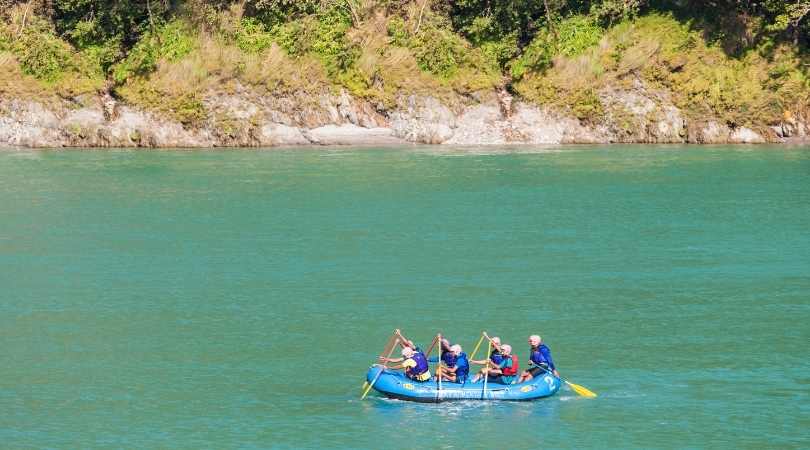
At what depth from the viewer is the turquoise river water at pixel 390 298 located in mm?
25953

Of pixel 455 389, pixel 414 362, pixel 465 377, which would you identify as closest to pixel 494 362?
pixel 465 377

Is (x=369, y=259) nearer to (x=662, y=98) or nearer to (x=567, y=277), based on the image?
(x=567, y=277)

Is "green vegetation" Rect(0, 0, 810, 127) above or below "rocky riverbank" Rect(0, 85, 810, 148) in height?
above

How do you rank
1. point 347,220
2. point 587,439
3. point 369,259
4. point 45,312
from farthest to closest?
1. point 347,220
2. point 369,259
3. point 45,312
4. point 587,439

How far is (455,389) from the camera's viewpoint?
89.5ft

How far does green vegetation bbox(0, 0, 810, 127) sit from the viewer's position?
2534 inches

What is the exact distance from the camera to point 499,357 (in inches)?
1092

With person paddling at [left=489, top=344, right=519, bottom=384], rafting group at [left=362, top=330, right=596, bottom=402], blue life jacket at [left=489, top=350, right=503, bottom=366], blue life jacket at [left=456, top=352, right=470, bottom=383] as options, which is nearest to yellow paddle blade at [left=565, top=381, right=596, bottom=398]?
rafting group at [left=362, top=330, right=596, bottom=402]

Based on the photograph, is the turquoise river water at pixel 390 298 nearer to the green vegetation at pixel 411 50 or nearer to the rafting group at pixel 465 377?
the rafting group at pixel 465 377

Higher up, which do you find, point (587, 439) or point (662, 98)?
point (662, 98)

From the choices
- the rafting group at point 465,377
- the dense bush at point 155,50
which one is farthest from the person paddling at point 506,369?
the dense bush at point 155,50

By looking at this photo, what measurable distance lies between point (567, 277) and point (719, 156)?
2510 cm

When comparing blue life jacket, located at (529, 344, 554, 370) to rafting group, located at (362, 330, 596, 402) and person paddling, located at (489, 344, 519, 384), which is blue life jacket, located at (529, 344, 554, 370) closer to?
rafting group, located at (362, 330, 596, 402)

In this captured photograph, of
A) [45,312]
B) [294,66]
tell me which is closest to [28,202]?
[45,312]
